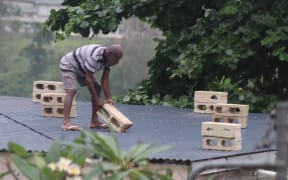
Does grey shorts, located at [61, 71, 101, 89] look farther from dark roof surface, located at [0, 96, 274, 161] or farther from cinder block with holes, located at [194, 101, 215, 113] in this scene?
cinder block with holes, located at [194, 101, 215, 113]

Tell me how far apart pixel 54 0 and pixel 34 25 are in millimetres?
4765

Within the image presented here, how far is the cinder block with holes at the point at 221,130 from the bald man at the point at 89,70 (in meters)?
1.06

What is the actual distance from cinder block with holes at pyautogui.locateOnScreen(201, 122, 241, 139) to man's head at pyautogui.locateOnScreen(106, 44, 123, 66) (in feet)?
3.37

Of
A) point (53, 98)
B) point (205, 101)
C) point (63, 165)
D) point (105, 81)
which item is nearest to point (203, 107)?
point (205, 101)

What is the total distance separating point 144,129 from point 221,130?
1.16 m

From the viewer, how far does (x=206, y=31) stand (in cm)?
1123

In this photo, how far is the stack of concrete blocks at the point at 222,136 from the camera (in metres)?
6.74

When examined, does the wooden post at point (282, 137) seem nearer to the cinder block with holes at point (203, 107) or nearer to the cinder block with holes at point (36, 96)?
the cinder block with holes at point (203, 107)

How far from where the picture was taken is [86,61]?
24.6 feet

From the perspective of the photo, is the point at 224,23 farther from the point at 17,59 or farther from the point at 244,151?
the point at 17,59

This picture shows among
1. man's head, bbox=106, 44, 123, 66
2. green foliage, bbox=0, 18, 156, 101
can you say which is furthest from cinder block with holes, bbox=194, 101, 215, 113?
green foliage, bbox=0, 18, 156, 101

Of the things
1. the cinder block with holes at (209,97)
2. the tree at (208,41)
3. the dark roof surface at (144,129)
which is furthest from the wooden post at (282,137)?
the tree at (208,41)

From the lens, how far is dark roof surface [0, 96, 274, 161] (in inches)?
261

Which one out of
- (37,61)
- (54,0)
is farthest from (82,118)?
(37,61)
